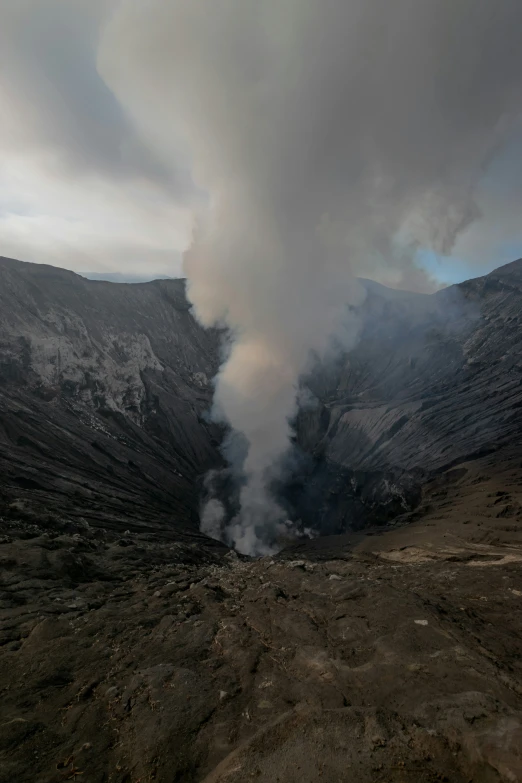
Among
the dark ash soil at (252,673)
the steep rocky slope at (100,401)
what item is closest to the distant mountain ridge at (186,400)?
the steep rocky slope at (100,401)

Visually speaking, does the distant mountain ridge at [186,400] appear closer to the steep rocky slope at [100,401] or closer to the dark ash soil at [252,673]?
the steep rocky slope at [100,401]

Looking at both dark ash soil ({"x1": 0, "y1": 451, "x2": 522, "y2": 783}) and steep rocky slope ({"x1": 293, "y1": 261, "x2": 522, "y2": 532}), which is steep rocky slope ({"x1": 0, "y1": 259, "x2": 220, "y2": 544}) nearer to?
dark ash soil ({"x1": 0, "y1": 451, "x2": 522, "y2": 783})

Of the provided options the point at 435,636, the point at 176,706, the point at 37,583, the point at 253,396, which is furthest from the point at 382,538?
the point at 253,396

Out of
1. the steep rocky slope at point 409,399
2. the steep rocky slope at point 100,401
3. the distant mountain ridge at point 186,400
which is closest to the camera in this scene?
the steep rocky slope at point 100,401

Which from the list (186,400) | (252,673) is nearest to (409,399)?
(186,400)

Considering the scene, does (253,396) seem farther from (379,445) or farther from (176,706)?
(176,706)

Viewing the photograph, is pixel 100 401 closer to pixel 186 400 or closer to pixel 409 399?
pixel 186 400

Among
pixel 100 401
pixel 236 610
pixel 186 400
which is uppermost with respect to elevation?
pixel 186 400

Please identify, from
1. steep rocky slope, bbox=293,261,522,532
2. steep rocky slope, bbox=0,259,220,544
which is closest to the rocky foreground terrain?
steep rocky slope, bbox=0,259,220,544
